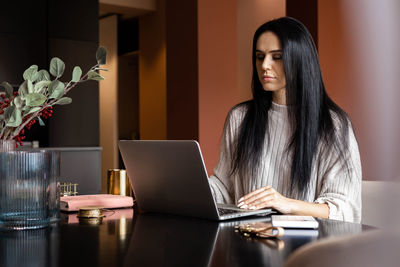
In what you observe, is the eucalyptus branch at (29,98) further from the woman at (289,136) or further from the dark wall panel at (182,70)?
the dark wall panel at (182,70)

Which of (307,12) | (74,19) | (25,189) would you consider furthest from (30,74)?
(74,19)

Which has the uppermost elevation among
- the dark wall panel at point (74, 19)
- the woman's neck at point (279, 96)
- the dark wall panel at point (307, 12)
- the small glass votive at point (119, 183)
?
the dark wall panel at point (74, 19)

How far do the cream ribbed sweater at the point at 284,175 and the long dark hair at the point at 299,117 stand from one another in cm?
3

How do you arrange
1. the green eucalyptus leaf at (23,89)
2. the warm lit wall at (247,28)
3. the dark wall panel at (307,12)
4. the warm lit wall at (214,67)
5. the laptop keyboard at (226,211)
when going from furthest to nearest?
the warm lit wall at (247,28)
the warm lit wall at (214,67)
the dark wall panel at (307,12)
the laptop keyboard at (226,211)
the green eucalyptus leaf at (23,89)

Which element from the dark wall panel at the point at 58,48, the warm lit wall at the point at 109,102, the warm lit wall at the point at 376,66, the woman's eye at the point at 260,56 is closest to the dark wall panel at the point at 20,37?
the dark wall panel at the point at 58,48

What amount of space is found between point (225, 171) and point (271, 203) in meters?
0.61

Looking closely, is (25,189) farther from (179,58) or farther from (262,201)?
(179,58)

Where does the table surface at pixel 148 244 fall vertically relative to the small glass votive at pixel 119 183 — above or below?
below

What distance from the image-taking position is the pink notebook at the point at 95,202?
1509mm

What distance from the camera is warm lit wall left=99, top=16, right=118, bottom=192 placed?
7754mm

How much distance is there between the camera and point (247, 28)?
246 inches

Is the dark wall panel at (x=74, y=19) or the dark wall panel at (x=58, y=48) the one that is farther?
the dark wall panel at (x=74, y=19)

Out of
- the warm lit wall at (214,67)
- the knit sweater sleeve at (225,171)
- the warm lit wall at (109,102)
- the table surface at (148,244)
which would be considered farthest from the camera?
the warm lit wall at (109,102)

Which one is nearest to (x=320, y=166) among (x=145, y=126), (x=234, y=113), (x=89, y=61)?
(x=234, y=113)
